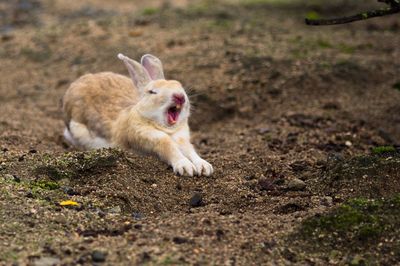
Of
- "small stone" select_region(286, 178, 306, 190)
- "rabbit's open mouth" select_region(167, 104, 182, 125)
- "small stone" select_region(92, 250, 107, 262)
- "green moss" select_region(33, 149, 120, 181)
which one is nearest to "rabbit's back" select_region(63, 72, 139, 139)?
"rabbit's open mouth" select_region(167, 104, 182, 125)

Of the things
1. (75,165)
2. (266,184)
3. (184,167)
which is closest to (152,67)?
(184,167)

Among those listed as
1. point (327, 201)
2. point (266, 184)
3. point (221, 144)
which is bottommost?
point (221, 144)

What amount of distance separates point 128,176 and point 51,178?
2.05 feet

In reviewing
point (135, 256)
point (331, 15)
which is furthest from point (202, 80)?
point (135, 256)

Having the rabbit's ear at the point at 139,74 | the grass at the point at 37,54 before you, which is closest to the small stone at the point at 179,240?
the rabbit's ear at the point at 139,74

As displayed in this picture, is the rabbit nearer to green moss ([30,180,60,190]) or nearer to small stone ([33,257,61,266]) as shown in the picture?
green moss ([30,180,60,190])

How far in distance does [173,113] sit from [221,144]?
5.16 ft

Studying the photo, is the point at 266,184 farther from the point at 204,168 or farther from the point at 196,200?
the point at 196,200

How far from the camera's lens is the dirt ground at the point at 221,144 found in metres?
4.91

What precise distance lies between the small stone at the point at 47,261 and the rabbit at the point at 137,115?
6.71 ft

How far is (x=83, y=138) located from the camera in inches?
312

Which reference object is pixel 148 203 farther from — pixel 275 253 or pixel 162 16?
pixel 162 16

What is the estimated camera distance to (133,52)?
11.5 m

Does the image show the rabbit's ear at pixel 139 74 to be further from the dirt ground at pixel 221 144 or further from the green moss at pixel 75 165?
the green moss at pixel 75 165
